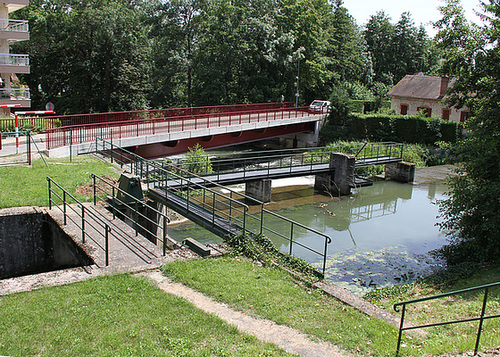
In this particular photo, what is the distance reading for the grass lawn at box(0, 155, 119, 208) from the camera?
13.6 m

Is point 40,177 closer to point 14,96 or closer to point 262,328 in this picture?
point 262,328

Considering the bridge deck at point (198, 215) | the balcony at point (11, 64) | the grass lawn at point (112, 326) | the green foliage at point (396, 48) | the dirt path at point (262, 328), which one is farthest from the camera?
the green foliage at point (396, 48)

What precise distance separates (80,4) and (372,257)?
35.4 m

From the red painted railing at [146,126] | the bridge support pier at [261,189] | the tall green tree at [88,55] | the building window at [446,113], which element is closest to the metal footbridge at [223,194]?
the bridge support pier at [261,189]

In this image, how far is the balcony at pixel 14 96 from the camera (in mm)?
30752

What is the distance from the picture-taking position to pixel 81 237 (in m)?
11.1

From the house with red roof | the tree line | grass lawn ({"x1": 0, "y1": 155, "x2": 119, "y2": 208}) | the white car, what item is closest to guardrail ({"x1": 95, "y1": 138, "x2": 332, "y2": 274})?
grass lawn ({"x1": 0, "y1": 155, "x2": 119, "y2": 208})

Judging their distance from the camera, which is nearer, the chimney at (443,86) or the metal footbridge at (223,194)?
the metal footbridge at (223,194)

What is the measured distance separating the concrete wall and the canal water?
5.49 metres

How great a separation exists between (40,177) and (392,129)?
29598mm

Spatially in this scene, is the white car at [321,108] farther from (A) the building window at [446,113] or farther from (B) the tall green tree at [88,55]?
(B) the tall green tree at [88,55]

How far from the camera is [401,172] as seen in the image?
28672 mm

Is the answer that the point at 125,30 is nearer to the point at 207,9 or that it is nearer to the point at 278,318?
the point at 207,9

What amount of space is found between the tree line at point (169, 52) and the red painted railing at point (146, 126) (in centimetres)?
959
